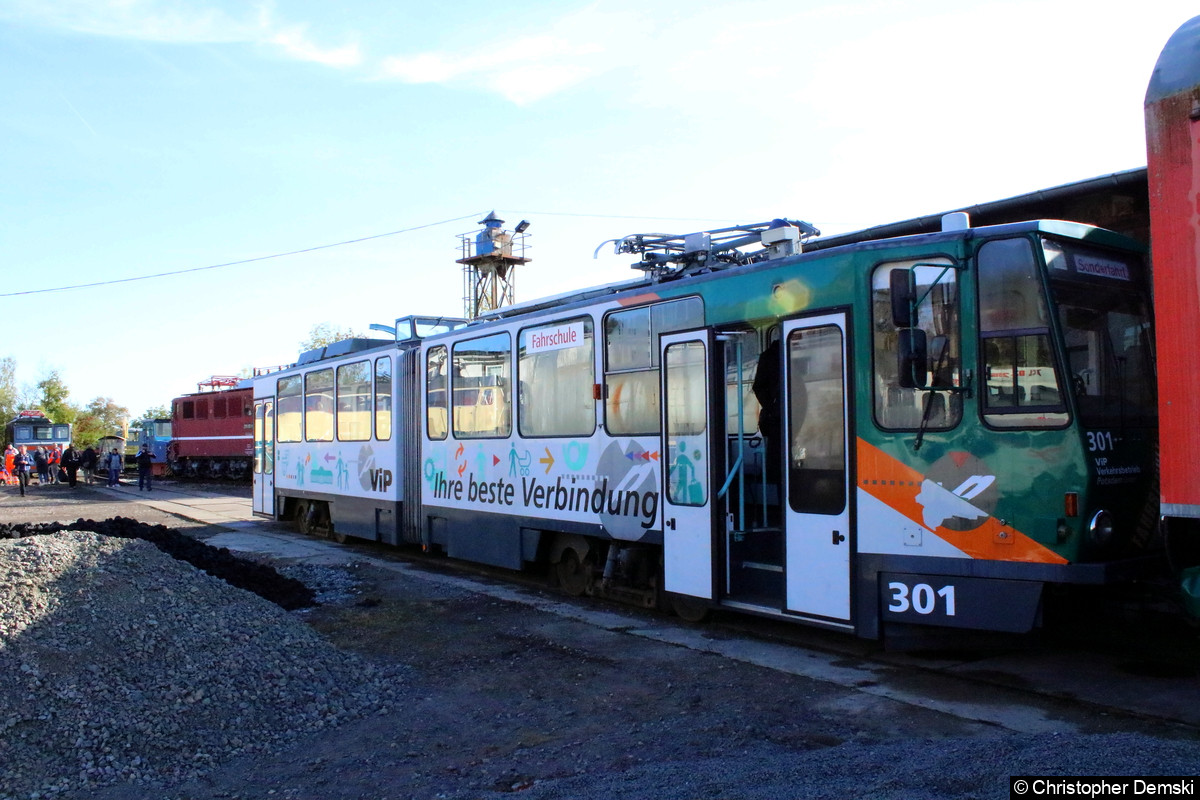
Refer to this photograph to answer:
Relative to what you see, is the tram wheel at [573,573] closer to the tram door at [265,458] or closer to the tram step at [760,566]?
the tram step at [760,566]

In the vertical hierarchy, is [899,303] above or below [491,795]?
above

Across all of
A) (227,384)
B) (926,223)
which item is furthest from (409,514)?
(227,384)

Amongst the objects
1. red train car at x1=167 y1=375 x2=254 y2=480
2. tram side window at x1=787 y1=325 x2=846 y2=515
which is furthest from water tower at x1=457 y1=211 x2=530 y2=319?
tram side window at x1=787 y1=325 x2=846 y2=515

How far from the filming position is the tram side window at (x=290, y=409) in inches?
674

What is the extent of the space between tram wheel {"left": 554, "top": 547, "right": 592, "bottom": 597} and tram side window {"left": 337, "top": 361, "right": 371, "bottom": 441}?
510 cm

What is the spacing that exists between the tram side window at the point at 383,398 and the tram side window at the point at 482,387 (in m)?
2.06

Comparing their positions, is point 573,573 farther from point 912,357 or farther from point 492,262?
point 492,262

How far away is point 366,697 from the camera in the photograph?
6.57m

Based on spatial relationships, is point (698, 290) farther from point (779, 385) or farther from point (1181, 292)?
point (1181, 292)

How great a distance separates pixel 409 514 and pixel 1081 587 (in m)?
9.34

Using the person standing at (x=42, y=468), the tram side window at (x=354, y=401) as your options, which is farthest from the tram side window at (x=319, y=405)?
the person standing at (x=42, y=468)

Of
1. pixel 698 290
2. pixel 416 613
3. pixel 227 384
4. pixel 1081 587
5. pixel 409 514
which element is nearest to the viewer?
pixel 1081 587

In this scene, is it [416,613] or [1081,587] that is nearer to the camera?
[1081,587]

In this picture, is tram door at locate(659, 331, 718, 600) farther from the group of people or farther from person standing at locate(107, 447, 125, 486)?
person standing at locate(107, 447, 125, 486)
